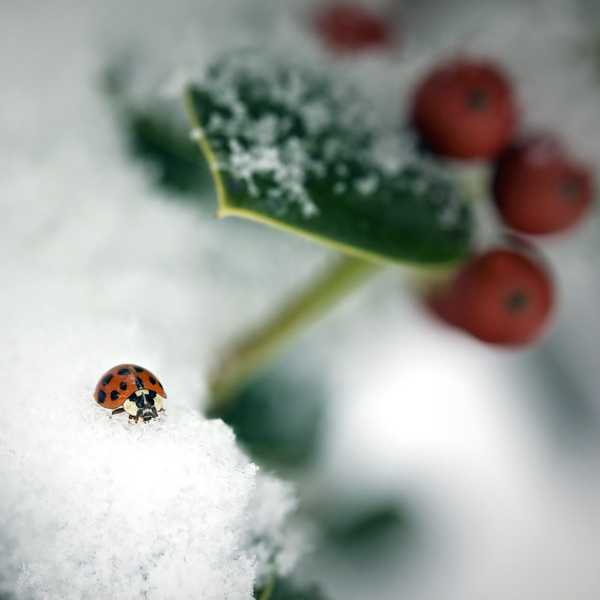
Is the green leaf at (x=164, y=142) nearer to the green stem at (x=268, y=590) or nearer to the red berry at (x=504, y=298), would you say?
the red berry at (x=504, y=298)

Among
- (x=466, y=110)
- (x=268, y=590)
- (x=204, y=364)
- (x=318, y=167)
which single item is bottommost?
(x=268, y=590)

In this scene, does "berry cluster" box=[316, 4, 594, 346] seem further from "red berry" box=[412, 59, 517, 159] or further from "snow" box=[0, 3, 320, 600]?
"snow" box=[0, 3, 320, 600]

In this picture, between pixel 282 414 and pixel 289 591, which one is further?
pixel 282 414

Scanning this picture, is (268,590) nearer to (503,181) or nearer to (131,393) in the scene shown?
(131,393)

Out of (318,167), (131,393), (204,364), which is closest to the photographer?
(131,393)

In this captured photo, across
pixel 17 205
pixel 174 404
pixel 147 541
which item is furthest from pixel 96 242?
pixel 147 541

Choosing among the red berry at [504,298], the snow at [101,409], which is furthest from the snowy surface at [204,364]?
the red berry at [504,298]

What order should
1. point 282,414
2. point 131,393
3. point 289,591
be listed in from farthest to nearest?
point 282,414 → point 289,591 → point 131,393

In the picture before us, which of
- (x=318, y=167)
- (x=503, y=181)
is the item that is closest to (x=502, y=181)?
(x=503, y=181)
